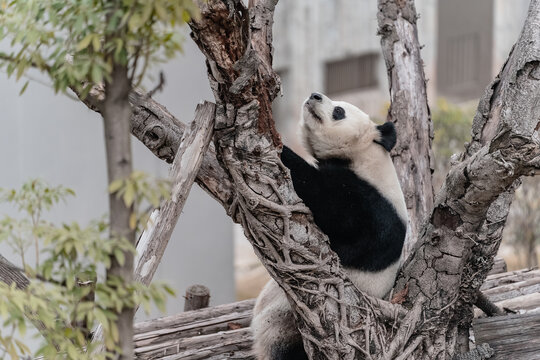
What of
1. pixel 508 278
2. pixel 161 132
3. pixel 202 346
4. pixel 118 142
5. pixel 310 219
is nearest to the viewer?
pixel 118 142

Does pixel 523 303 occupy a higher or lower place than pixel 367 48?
lower

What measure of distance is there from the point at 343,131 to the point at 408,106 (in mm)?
596

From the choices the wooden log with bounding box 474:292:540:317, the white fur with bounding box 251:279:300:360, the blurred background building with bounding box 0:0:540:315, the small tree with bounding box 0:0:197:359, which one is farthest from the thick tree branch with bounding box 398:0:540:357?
the blurred background building with bounding box 0:0:540:315

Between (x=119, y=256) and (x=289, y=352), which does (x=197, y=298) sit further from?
(x=119, y=256)

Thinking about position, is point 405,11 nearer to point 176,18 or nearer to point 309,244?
point 309,244

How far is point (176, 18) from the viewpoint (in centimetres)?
142

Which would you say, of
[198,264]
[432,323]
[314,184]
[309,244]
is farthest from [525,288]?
[198,264]

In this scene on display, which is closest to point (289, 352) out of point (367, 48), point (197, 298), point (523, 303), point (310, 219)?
point (310, 219)

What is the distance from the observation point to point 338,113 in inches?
113

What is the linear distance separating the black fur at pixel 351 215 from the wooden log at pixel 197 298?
0.95m

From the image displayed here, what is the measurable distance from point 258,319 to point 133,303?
1.33 meters

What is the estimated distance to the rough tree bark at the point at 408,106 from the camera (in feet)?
10.8

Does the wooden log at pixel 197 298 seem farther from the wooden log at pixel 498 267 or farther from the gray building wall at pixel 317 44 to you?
the gray building wall at pixel 317 44

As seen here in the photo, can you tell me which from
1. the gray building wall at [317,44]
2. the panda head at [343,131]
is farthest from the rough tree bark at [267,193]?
the gray building wall at [317,44]
